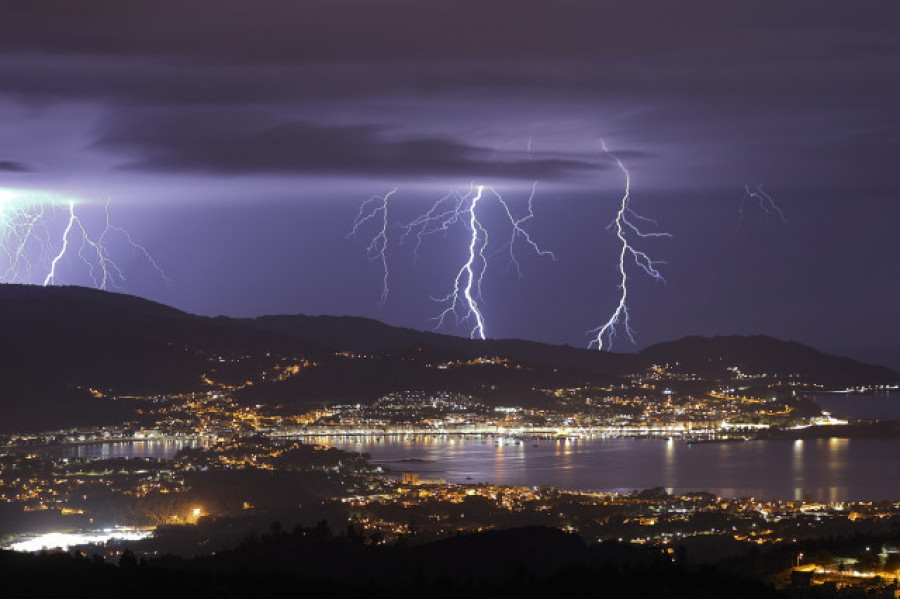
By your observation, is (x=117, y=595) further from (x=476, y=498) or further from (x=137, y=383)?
(x=137, y=383)

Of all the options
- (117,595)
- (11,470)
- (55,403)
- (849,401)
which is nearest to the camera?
(117,595)

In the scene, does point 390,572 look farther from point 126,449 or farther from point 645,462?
point 126,449

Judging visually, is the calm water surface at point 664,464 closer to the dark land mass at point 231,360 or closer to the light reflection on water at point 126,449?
the light reflection on water at point 126,449

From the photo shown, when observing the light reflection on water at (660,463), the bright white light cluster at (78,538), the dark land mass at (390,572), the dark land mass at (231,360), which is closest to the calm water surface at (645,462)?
the light reflection on water at (660,463)

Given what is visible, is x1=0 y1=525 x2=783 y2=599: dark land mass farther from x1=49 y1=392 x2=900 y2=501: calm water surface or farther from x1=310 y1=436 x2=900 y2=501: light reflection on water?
x1=49 y1=392 x2=900 y2=501: calm water surface

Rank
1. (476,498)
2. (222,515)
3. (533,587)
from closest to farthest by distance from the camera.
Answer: (533,587)
(222,515)
(476,498)

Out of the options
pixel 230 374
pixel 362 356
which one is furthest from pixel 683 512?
pixel 362 356

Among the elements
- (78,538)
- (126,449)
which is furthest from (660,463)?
(78,538)
